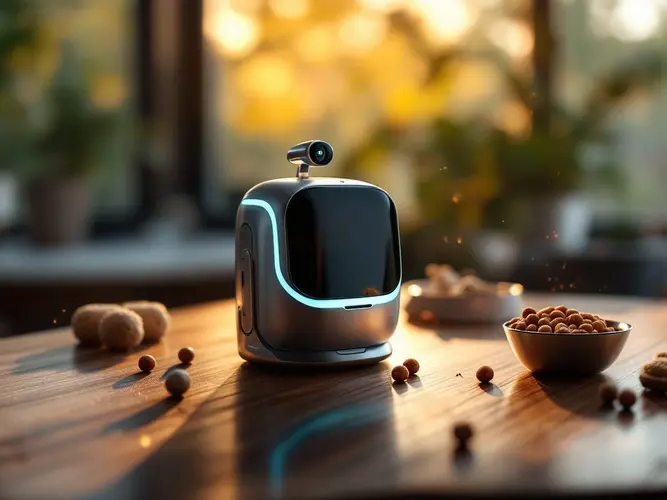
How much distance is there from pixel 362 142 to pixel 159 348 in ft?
8.31

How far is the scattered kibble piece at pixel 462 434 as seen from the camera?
886 millimetres

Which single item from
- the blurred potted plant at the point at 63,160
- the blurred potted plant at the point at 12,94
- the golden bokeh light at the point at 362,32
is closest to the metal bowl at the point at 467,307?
the blurred potted plant at the point at 63,160

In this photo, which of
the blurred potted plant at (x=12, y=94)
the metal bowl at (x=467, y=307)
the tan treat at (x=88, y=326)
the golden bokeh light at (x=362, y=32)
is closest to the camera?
the tan treat at (x=88, y=326)

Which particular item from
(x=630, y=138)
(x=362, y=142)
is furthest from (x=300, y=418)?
(x=630, y=138)

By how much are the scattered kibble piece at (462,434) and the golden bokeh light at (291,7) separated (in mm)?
3662

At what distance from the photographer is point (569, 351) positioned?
1.19 meters

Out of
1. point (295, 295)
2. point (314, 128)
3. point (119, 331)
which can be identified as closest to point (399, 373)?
point (295, 295)

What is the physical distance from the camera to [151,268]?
3.32 meters

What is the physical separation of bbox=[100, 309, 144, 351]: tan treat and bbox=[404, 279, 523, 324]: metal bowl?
56 centimetres

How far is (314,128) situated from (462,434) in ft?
11.4

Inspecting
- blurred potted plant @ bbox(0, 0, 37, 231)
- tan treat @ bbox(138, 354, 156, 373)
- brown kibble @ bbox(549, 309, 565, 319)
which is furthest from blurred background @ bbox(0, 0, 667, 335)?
tan treat @ bbox(138, 354, 156, 373)

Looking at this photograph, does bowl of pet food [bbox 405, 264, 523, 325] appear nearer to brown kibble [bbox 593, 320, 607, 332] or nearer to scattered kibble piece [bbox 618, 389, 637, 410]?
brown kibble [bbox 593, 320, 607, 332]

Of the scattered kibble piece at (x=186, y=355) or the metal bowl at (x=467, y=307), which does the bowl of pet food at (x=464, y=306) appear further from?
the scattered kibble piece at (x=186, y=355)

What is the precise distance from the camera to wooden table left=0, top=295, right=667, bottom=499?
2.56ft
